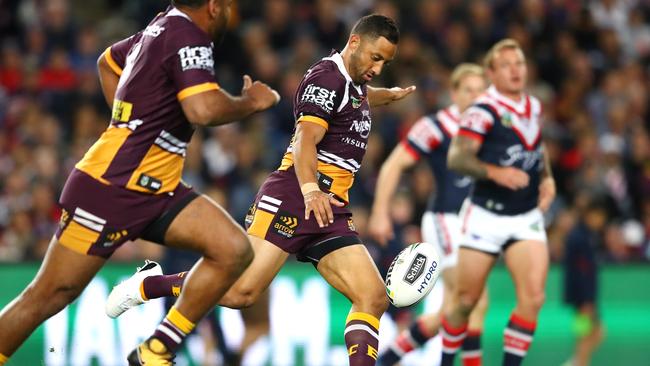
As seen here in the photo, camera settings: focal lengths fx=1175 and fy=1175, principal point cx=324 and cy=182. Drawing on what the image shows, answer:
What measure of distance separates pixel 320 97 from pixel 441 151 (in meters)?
3.30

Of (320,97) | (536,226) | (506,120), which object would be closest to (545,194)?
(536,226)

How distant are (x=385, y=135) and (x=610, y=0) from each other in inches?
225

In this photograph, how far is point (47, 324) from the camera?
38.7 feet

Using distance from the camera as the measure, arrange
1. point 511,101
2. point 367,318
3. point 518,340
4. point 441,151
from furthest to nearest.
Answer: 1. point 441,151
2. point 511,101
3. point 518,340
4. point 367,318

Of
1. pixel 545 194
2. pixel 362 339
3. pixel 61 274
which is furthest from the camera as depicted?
pixel 545 194

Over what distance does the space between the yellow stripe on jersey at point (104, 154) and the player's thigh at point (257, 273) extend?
142 cm

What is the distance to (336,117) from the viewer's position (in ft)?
25.3

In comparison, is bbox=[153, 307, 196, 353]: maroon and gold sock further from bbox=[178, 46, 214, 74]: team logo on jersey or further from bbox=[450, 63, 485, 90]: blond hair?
bbox=[450, 63, 485, 90]: blond hair

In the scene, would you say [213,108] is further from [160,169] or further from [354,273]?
[354,273]

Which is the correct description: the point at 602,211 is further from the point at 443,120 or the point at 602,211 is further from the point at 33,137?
the point at 33,137

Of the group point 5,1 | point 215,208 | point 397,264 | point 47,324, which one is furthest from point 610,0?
point 215,208

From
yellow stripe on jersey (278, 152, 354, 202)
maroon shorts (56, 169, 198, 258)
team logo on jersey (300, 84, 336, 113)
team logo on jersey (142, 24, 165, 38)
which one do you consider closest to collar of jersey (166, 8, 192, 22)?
team logo on jersey (142, 24, 165, 38)

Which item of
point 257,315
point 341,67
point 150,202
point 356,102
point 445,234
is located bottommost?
point 257,315

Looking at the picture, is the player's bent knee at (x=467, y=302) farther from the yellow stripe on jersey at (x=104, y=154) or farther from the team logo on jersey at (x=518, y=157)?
the yellow stripe on jersey at (x=104, y=154)
